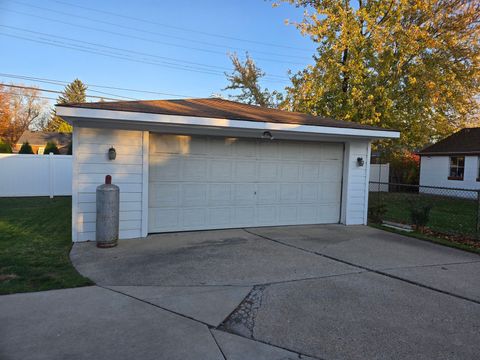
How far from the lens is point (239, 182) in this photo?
835 centimetres

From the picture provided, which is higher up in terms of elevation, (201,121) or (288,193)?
(201,121)

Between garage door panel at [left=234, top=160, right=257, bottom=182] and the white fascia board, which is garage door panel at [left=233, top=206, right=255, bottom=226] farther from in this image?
the white fascia board

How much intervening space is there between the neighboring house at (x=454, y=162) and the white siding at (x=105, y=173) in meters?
18.1

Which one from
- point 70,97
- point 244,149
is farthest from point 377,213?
point 70,97

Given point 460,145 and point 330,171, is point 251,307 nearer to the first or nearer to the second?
point 330,171

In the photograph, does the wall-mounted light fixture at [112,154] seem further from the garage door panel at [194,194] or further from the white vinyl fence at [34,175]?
the white vinyl fence at [34,175]

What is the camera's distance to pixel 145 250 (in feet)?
20.4

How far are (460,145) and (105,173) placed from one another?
20.6m

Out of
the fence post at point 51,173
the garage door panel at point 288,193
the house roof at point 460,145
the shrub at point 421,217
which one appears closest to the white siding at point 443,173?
the house roof at point 460,145

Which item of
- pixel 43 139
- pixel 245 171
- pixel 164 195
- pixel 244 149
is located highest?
pixel 43 139

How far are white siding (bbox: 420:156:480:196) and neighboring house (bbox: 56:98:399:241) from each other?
1295 centimetres

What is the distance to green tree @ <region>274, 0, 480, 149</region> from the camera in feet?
47.0

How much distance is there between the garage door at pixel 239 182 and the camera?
7.65 m

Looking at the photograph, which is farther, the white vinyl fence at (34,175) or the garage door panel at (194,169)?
the white vinyl fence at (34,175)
